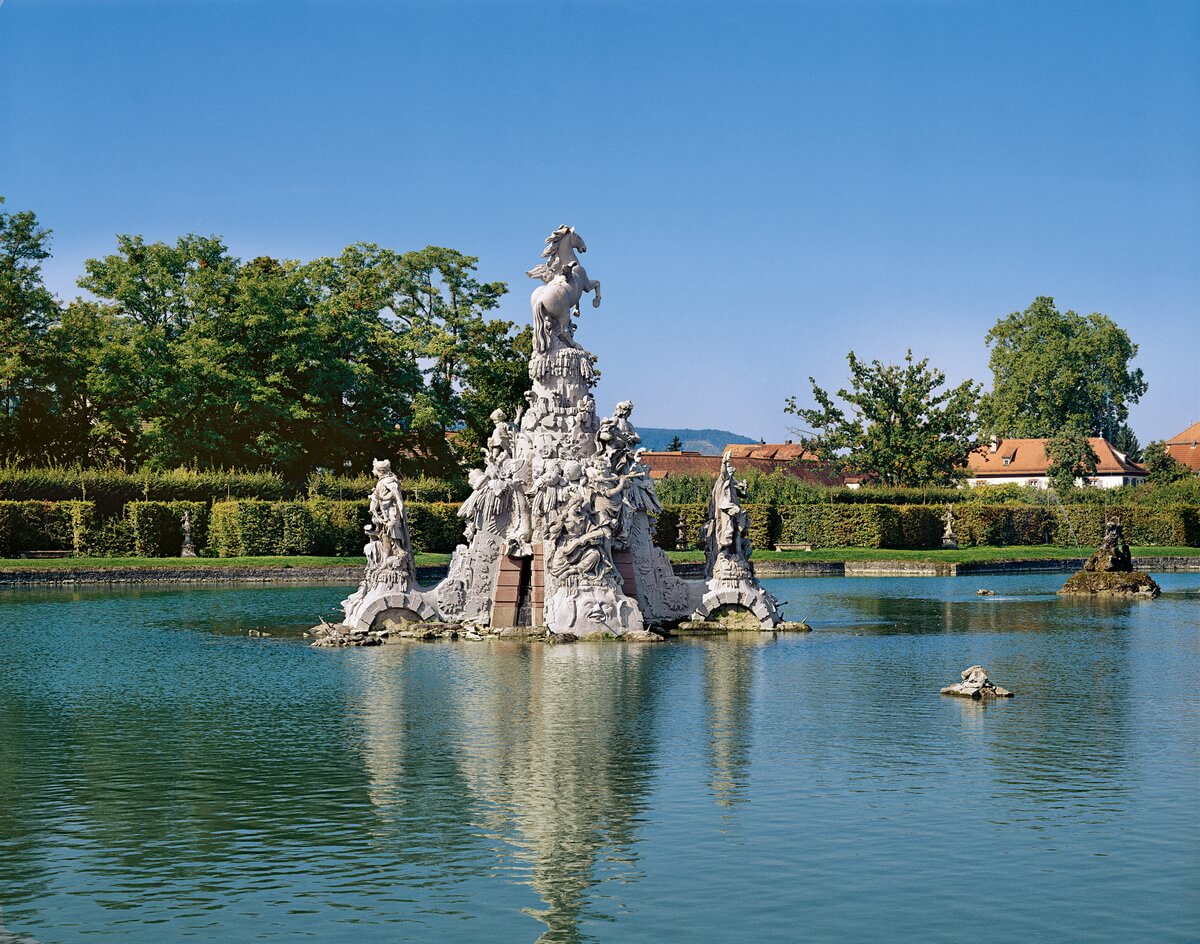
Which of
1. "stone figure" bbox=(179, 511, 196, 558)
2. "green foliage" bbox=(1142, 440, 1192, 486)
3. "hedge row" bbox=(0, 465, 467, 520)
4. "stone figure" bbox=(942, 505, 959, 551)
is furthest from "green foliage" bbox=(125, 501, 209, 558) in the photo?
"green foliage" bbox=(1142, 440, 1192, 486)

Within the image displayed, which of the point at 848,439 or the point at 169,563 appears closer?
the point at 169,563

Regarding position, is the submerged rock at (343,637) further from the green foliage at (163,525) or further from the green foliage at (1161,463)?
the green foliage at (1161,463)

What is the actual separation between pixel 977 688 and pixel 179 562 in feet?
123

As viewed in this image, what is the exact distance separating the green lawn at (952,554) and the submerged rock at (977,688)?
116 feet

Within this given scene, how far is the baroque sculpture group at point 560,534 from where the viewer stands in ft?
101

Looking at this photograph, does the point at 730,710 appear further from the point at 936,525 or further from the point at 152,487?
the point at 936,525

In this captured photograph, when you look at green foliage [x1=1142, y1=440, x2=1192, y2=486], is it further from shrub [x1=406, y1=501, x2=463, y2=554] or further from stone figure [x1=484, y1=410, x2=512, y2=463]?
stone figure [x1=484, y1=410, x2=512, y2=463]

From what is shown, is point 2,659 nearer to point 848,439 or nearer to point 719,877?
point 719,877

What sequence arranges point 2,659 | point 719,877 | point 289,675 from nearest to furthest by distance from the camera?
1. point 719,877
2. point 289,675
3. point 2,659

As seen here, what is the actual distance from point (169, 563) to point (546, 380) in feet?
85.8

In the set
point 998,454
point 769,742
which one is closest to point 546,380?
point 769,742

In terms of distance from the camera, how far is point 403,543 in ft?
105

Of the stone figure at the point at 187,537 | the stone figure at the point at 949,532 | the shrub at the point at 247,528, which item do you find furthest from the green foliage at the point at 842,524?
the stone figure at the point at 187,537

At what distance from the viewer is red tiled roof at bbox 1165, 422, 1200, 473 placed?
143 meters
